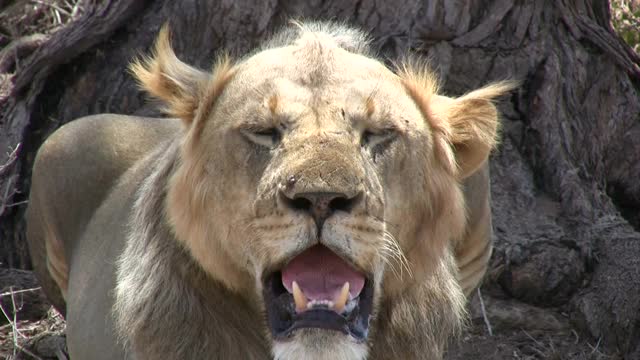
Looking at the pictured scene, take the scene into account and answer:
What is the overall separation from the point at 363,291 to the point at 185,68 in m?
0.85

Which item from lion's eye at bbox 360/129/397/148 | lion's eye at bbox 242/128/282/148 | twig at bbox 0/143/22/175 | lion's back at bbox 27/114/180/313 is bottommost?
twig at bbox 0/143/22/175

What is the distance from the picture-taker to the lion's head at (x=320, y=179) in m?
2.80

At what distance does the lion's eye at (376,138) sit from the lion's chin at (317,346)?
49cm

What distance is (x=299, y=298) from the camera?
2.81m

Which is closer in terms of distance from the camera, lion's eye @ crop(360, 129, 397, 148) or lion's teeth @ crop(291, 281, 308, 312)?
lion's teeth @ crop(291, 281, 308, 312)

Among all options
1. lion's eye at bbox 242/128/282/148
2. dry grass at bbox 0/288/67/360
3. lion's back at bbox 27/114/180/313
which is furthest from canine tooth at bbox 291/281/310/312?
dry grass at bbox 0/288/67/360

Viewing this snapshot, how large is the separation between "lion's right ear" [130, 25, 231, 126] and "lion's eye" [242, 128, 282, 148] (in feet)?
0.87

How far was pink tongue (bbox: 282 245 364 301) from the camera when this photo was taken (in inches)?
113

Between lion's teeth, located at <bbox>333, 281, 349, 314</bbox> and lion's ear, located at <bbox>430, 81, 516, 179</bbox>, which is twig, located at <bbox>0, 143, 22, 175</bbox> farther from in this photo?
lion's teeth, located at <bbox>333, 281, 349, 314</bbox>

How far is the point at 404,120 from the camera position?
312 cm

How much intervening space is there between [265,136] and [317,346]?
54 centimetres

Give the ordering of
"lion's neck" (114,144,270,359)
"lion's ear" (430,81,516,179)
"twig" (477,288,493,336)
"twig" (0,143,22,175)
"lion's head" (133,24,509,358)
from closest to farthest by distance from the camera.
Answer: "lion's head" (133,24,509,358)
"lion's neck" (114,144,270,359)
"lion's ear" (430,81,516,179)
"twig" (477,288,493,336)
"twig" (0,143,22,175)

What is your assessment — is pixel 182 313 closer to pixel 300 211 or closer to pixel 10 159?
pixel 300 211

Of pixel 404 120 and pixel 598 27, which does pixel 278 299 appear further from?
pixel 598 27
